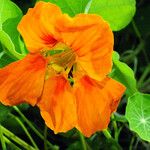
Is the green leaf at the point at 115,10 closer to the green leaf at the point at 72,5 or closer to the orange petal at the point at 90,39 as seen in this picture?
the green leaf at the point at 72,5

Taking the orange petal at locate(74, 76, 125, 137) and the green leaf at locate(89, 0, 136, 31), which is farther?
the green leaf at locate(89, 0, 136, 31)

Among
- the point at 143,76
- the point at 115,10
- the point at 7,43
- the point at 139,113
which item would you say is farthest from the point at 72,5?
the point at 143,76

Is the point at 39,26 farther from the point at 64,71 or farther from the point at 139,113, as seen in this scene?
the point at 139,113

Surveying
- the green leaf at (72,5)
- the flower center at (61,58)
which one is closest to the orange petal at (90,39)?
the flower center at (61,58)

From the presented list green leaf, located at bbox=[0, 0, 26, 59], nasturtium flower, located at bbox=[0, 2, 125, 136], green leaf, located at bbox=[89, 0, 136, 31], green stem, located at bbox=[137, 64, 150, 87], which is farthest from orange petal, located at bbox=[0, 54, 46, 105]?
green stem, located at bbox=[137, 64, 150, 87]

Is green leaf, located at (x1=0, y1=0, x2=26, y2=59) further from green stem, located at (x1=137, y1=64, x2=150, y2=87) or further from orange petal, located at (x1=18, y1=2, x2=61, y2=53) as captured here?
green stem, located at (x1=137, y1=64, x2=150, y2=87)

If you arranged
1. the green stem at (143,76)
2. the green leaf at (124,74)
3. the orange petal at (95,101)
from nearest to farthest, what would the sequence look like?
1. the orange petal at (95,101)
2. the green leaf at (124,74)
3. the green stem at (143,76)

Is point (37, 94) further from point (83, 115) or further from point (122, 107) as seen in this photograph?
point (122, 107)

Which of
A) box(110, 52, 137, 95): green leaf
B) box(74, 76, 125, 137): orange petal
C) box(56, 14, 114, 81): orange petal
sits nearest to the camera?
box(56, 14, 114, 81): orange petal
